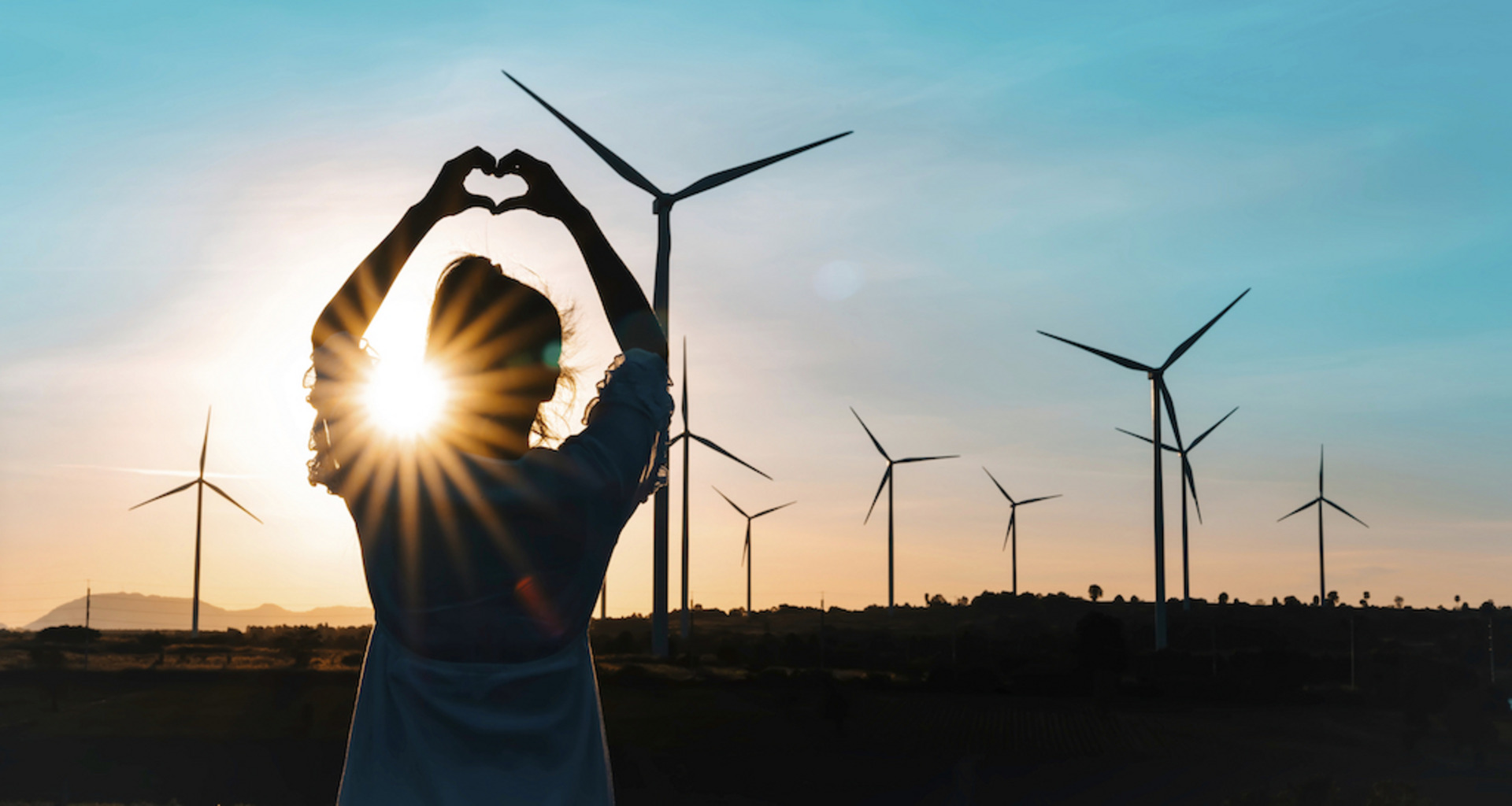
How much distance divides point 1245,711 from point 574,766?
73.2 meters

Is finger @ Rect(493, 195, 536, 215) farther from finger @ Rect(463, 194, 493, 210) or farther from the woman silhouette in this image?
the woman silhouette

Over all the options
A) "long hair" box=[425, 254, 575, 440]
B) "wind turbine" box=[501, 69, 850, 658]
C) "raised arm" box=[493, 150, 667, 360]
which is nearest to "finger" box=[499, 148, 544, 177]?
"raised arm" box=[493, 150, 667, 360]

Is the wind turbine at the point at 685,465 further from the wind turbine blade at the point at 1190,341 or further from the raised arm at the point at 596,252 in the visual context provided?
the raised arm at the point at 596,252

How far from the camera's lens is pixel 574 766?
294 centimetres

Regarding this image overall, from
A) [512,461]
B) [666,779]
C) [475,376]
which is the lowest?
[666,779]

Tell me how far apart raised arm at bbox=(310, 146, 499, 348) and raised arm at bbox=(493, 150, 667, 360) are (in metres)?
0.10

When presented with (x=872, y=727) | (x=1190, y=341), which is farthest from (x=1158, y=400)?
(x=872, y=727)

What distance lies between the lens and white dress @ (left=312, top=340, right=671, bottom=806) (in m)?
2.88

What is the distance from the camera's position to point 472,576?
290cm

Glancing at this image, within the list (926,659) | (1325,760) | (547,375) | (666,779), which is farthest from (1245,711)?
(547,375)

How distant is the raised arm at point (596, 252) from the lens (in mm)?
3322

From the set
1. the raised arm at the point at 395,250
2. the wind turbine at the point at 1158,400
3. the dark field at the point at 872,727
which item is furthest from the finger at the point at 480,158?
the wind turbine at the point at 1158,400

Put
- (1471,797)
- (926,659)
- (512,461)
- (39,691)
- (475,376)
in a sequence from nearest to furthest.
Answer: (512,461) → (475,376) → (1471,797) → (39,691) → (926,659)

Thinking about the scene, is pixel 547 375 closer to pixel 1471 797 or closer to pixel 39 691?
pixel 1471 797
